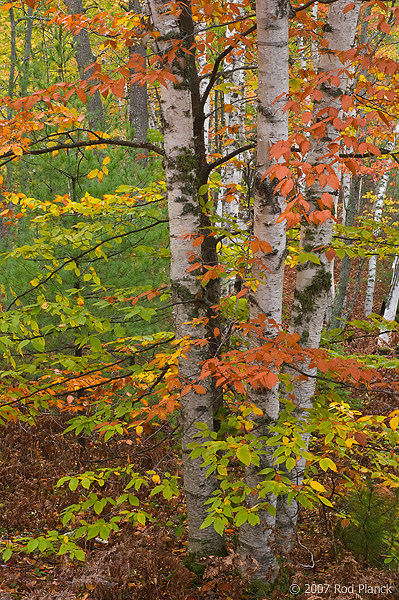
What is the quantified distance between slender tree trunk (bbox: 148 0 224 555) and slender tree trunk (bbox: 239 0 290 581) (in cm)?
38

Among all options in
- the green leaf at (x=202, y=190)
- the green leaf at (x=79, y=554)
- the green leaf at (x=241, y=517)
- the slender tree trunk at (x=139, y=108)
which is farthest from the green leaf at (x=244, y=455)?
the slender tree trunk at (x=139, y=108)

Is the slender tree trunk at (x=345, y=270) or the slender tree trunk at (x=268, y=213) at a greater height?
the slender tree trunk at (x=268, y=213)

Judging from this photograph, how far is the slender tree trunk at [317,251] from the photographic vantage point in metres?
2.89

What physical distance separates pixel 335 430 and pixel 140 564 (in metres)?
1.91

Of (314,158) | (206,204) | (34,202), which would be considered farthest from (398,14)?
(34,202)

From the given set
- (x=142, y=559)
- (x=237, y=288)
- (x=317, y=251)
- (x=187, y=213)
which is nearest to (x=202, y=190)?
(x=187, y=213)

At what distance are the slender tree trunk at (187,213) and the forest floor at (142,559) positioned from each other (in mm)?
307

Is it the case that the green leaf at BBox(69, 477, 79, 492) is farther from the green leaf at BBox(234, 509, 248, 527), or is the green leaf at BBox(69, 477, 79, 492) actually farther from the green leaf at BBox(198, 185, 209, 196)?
the green leaf at BBox(198, 185, 209, 196)

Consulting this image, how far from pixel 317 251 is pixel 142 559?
110 inches

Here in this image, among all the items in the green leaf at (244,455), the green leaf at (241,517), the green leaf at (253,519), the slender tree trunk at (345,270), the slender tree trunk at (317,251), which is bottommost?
the slender tree trunk at (345,270)

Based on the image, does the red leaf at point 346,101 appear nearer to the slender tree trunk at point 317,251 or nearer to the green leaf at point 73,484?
the slender tree trunk at point 317,251

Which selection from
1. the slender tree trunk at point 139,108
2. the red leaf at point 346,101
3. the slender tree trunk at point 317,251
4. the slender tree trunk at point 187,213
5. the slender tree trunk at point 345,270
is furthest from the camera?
the slender tree trunk at point 139,108

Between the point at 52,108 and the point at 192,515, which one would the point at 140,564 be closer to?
the point at 192,515

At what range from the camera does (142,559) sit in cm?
320
